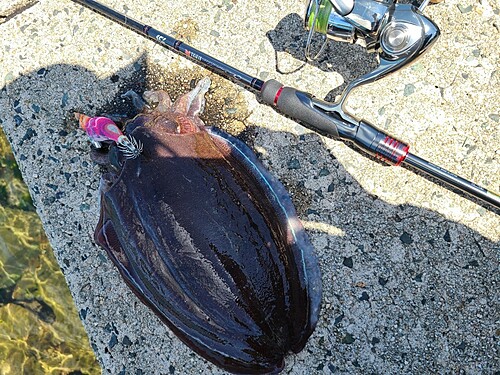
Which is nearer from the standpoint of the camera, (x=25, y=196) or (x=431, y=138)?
(x=431, y=138)

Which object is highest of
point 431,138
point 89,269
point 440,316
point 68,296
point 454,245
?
point 431,138

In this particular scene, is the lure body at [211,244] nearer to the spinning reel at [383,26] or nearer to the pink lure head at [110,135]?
the pink lure head at [110,135]

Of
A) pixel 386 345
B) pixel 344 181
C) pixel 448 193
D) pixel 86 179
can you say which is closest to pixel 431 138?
pixel 448 193

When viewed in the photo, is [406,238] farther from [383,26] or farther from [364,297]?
[383,26]

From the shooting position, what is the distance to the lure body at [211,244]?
2.30 meters

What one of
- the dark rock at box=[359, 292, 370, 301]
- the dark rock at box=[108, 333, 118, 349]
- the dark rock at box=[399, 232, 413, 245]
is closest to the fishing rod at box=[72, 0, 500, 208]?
the dark rock at box=[399, 232, 413, 245]

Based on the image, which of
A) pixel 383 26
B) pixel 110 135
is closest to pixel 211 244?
pixel 110 135

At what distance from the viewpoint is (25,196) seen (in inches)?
139

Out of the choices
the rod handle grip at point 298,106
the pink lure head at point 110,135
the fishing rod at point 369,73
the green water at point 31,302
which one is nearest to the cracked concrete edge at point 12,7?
the green water at point 31,302

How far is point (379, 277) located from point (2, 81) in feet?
8.48

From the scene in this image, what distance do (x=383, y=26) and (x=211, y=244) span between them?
129 cm

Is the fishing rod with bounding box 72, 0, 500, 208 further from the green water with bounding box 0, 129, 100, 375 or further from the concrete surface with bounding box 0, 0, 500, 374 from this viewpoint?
the green water with bounding box 0, 129, 100, 375

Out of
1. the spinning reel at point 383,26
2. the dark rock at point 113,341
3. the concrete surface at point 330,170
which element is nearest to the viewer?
the spinning reel at point 383,26

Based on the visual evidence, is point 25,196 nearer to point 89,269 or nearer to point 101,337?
point 89,269
